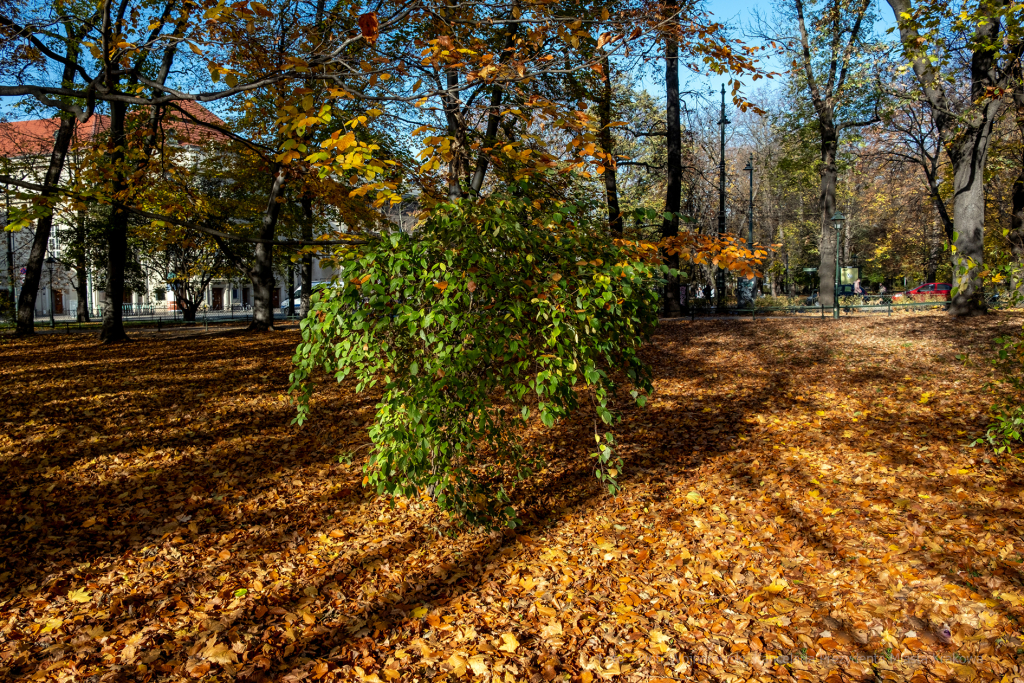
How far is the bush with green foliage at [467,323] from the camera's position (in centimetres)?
315

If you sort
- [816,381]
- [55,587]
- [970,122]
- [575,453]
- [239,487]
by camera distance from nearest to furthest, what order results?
[55,587] < [239,487] < [575,453] < [816,381] < [970,122]

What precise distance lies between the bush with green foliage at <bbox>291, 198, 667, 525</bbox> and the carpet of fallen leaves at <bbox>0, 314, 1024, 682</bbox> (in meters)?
0.69

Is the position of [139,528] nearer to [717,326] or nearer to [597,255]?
[597,255]

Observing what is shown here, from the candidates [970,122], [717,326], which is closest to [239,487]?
[717,326]

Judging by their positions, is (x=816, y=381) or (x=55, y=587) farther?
(x=816, y=381)

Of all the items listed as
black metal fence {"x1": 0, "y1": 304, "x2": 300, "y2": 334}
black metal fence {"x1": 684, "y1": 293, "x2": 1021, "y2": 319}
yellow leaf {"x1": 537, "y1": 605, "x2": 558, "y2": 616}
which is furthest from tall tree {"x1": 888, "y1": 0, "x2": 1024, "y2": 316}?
black metal fence {"x1": 0, "y1": 304, "x2": 300, "y2": 334}

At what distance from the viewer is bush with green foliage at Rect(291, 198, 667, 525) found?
3.15 meters

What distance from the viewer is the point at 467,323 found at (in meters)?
3.16

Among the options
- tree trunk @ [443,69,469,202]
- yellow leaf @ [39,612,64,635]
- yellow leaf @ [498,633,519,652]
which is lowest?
yellow leaf @ [498,633,519,652]

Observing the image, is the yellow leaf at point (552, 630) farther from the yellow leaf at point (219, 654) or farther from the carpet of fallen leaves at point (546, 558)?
the yellow leaf at point (219, 654)

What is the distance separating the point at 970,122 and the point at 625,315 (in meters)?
13.5

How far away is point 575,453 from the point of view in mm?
5711

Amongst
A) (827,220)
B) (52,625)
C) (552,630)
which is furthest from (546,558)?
(827,220)

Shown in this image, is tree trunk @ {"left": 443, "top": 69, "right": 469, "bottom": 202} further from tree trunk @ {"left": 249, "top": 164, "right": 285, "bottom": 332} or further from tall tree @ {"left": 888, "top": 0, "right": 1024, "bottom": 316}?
tree trunk @ {"left": 249, "top": 164, "right": 285, "bottom": 332}
